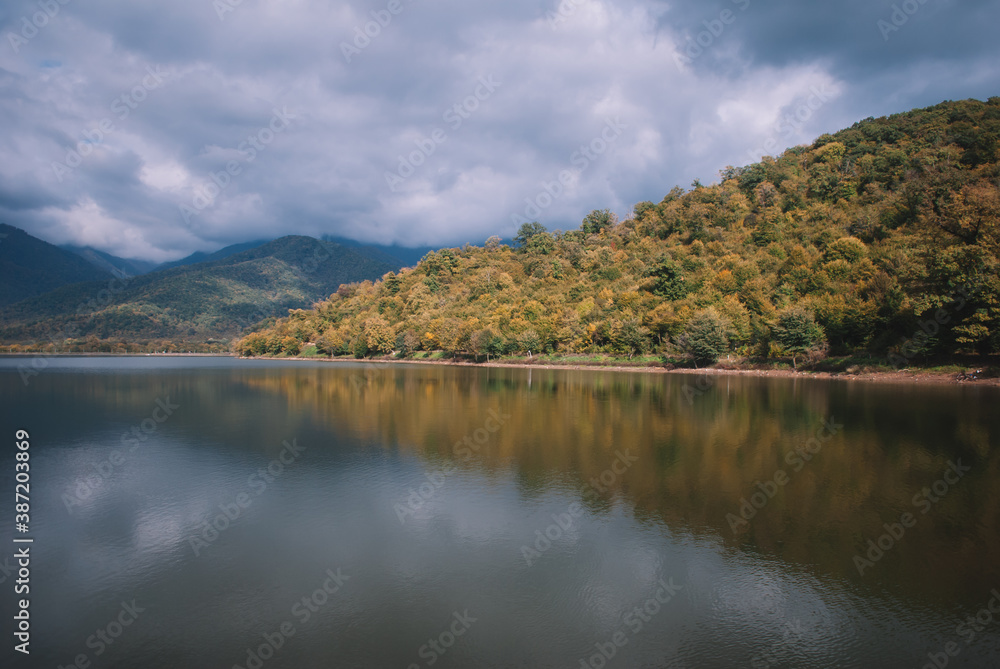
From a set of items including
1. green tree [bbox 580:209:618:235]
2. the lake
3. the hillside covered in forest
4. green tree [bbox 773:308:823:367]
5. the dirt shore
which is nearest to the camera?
the lake

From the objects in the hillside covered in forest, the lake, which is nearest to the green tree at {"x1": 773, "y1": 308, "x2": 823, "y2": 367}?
the hillside covered in forest

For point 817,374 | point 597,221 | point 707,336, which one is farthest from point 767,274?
point 597,221

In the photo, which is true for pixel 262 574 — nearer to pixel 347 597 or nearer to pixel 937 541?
pixel 347 597

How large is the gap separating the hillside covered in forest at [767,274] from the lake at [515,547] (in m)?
32.9

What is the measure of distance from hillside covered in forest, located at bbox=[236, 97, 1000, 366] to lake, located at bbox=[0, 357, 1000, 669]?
3295cm

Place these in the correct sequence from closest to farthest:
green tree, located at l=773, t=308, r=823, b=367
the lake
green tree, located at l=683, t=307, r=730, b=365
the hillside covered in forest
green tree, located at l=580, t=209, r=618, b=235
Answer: the lake < the hillside covered in forest < green tree, located at l=773, t=308, r=823, b=367 < green tree, located at l=683, t=307, r=730, b=365 < green tree, located at l=580, t=209, r=618, b=235

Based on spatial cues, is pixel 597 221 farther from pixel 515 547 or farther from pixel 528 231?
pixel 515 547

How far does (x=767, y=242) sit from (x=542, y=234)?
Result: 74.6m

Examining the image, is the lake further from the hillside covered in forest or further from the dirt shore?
the hillside covered in forest

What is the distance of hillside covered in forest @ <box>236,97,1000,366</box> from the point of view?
154ft

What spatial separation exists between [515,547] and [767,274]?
8128cm

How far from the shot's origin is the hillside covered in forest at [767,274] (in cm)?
4688

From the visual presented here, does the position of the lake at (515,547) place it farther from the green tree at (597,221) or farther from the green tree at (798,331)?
the green tree at (597,221)

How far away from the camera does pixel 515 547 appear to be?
10477mm
